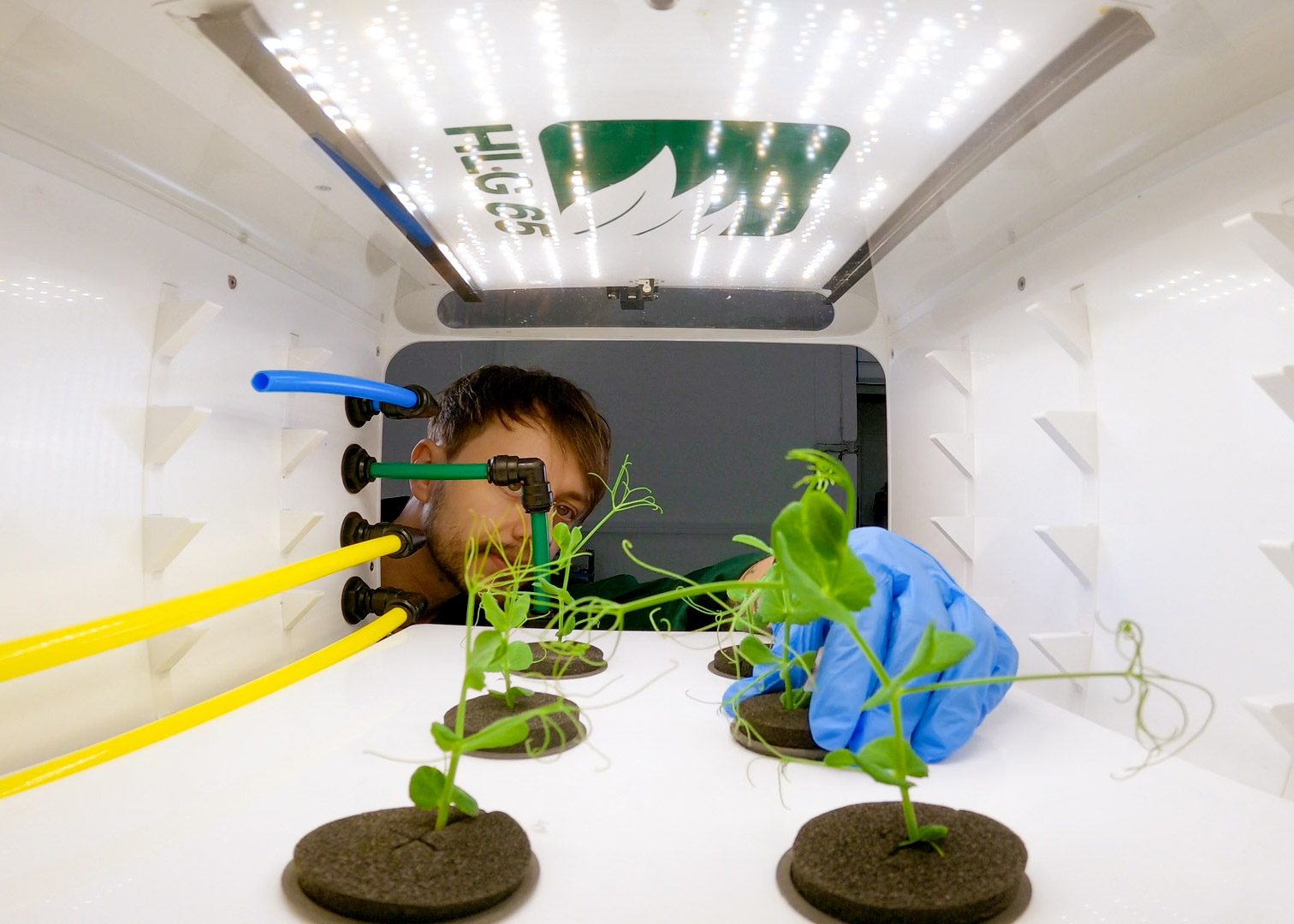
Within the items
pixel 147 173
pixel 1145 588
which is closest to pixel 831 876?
pixel 1145 588

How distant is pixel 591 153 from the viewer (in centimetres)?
103

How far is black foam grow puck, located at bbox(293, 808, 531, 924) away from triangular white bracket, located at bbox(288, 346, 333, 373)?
936 millimetres

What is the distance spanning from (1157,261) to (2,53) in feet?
3.55

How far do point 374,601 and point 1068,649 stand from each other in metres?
1.19

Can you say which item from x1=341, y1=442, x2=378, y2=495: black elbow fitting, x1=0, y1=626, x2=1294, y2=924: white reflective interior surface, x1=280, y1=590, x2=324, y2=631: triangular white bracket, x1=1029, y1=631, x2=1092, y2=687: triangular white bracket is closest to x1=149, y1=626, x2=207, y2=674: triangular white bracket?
x1=0, y1=626, x2=1294, y2=924: white reflective interior surface

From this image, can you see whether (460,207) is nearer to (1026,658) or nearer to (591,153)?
(591,153)

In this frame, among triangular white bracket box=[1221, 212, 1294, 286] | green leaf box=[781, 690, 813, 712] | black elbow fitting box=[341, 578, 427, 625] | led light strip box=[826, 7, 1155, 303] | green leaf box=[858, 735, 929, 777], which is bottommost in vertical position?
black elbow fitting box=[341, 578, 427, 625]

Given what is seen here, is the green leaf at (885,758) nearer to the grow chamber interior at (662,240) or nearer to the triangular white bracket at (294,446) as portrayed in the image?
the grow chamber interior at (662,240)

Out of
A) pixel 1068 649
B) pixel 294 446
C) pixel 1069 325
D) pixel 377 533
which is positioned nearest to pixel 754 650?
pixel 1068 649

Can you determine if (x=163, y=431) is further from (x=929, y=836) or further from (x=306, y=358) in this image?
(x=929, y=836)

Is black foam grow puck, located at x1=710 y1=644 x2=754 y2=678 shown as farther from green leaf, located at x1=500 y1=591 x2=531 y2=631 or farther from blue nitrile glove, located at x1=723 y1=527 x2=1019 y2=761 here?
green leaf, located at x1=500 y1=591 x2=531 y2=631

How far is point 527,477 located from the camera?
1503mm

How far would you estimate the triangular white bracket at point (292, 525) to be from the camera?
1.32 meters

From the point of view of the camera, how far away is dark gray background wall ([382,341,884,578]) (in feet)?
5.73
